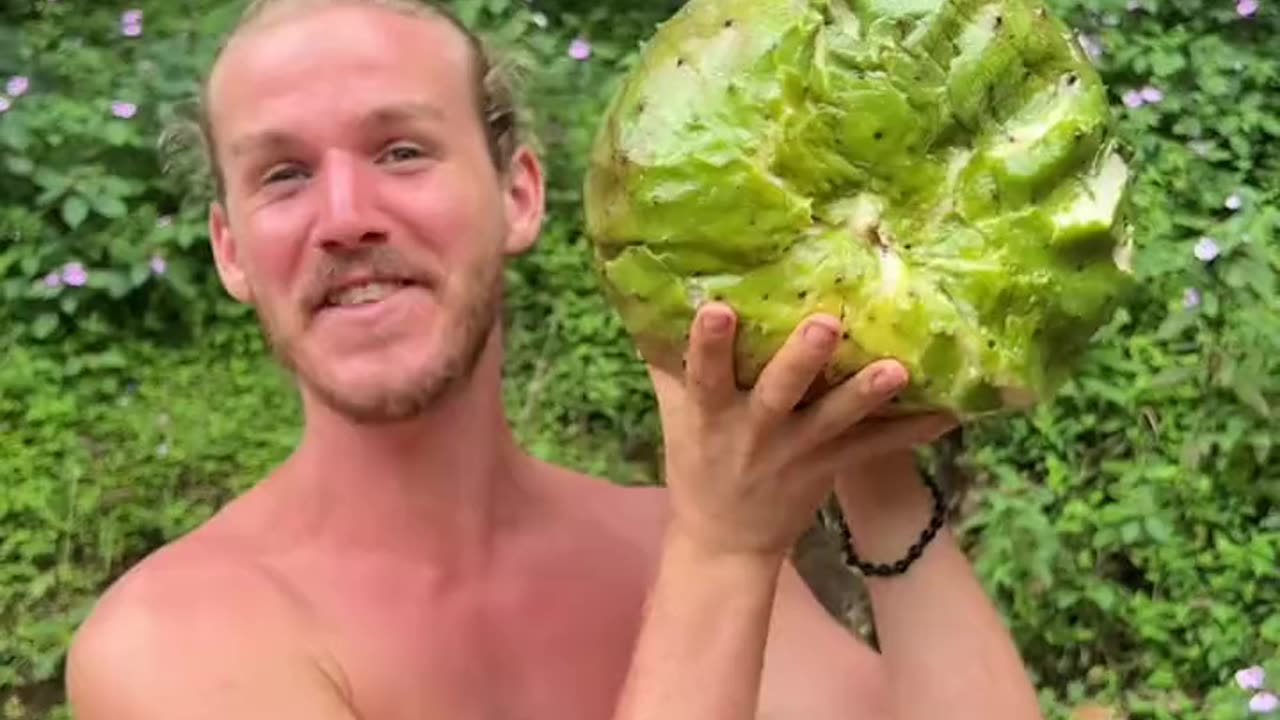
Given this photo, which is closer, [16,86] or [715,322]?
[715,322]

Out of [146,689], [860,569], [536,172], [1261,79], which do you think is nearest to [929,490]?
[860,569]

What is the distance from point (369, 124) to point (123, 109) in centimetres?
310

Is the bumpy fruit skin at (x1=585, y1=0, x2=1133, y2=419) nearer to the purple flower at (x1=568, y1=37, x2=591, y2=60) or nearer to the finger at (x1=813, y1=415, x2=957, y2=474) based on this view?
the finger at (x1=813, y1=415, x2=957, y2=474)

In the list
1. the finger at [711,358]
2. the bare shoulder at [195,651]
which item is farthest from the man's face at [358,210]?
the finger at [711,358]

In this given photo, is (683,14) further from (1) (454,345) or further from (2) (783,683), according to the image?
(2) (783,683)

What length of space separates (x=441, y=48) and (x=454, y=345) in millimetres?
388

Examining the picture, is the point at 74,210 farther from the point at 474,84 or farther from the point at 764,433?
the point at 764,433

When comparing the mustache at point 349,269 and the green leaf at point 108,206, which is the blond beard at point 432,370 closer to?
Result: the mustache at point 349,269

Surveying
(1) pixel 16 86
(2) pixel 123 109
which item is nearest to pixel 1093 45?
(2) pixel 123 109

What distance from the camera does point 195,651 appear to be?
177 cm

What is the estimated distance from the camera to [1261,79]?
4.67m

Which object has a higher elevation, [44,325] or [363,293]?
[363,293]

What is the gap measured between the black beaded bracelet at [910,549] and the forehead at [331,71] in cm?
67

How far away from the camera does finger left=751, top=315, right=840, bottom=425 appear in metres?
1.32
